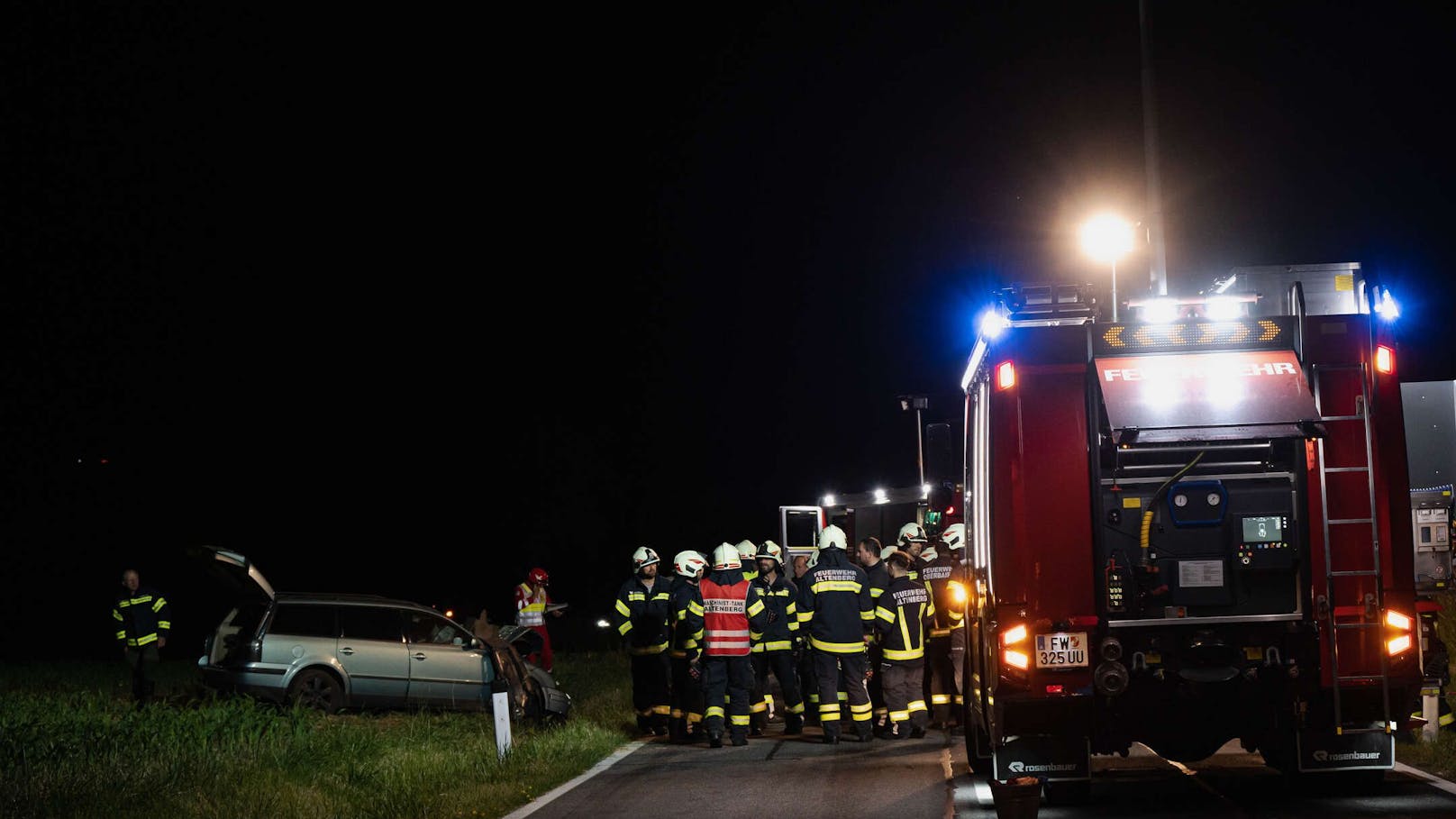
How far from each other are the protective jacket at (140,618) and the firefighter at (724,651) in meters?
8.06

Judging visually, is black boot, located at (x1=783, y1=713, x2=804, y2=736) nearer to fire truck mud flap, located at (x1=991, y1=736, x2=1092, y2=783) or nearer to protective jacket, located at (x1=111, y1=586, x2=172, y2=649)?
fire truck mud flap, located at (x1=991, y1=736, x2=1092, y2=783)

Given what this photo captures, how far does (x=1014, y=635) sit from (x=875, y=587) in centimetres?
614

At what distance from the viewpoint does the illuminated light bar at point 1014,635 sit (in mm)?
8750

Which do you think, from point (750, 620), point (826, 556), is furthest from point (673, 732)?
point (826, 556)

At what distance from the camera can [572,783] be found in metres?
11.8

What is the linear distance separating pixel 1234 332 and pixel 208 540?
53323mm

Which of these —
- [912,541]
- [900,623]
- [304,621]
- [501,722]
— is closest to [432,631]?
[304,621]

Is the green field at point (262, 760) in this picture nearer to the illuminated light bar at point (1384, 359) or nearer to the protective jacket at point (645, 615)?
the protective jacket at point (645, 615)

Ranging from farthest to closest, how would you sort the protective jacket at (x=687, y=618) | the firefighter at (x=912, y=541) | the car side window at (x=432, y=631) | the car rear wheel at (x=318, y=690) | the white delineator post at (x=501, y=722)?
the car side window at (x=432, y=631) → the car rear wheel at (x=318, y=690) → the firefighter at (x=912, y=541) → the protective jacket at (x=687, y=618) → the white delineator post at (x=501, y=722)

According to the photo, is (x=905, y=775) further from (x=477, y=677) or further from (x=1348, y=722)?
(x=477, y=677)

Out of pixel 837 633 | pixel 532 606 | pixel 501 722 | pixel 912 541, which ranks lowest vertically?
pixel 501 722

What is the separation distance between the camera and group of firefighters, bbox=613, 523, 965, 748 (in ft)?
47.9

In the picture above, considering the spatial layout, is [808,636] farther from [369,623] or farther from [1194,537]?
[1194,537]

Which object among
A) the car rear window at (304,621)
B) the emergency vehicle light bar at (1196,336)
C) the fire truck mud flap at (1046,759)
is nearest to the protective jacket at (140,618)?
the car rear window at (304,621)
